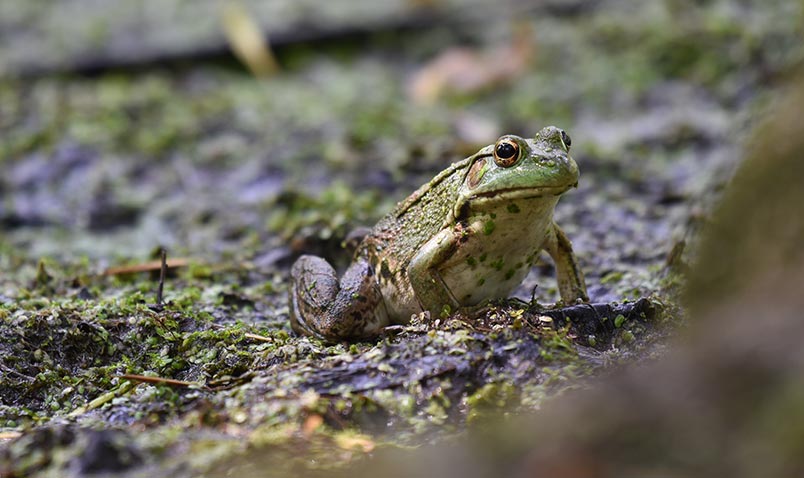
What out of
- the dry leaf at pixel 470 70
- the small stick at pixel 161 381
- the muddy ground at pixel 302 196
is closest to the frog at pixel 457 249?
the muddy ground at pixel 302 196

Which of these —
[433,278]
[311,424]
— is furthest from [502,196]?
[311,424]

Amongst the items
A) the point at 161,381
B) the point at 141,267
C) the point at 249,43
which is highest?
the point at 249,43

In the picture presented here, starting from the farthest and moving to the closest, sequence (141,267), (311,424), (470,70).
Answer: (470,70)
(141,267)
(311,424)

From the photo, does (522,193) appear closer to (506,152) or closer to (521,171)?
(521,171)

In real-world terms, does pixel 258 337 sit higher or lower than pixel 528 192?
lower

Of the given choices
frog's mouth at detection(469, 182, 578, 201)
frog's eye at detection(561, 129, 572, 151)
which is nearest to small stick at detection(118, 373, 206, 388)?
frog's mouth at detection(469, 182, 578, 201)

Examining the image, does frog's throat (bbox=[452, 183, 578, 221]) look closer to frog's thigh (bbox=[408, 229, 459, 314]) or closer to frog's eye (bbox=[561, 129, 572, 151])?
frog's thigh (bbox=[408, 229, 459, 314])

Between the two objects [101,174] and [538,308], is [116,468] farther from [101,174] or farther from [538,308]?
[101,174]
